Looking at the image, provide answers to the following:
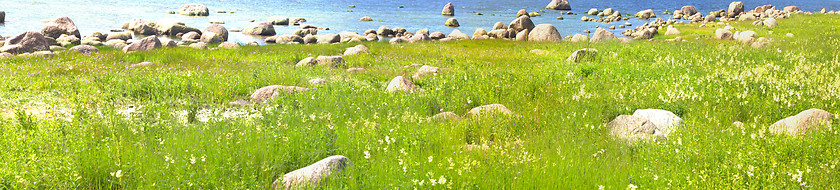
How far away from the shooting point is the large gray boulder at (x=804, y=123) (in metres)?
5.73

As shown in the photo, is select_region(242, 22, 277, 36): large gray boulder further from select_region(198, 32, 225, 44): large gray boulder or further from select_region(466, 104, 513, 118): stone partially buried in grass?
select_region(466, 104, 513, 118): stone partially buried in grass

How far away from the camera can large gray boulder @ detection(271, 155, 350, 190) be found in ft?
13.5

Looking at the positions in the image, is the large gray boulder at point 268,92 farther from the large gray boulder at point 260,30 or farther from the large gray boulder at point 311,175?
the large gray boulder at point 260,30

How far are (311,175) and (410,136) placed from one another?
1463 millimetres

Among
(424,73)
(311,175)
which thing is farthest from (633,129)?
(424,73)

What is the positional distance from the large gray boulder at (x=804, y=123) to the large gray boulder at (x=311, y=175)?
4.83 meters

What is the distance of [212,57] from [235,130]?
1067cm

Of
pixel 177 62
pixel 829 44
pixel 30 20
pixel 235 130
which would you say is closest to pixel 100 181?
pixel 235 130

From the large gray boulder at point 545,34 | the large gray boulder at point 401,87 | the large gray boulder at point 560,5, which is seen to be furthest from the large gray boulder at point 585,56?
the large gray boulder at point 560,5

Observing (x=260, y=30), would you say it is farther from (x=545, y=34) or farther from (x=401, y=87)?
(x=401, y=87)

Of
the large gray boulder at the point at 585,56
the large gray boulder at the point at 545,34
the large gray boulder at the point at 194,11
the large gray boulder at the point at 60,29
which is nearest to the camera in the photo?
the large gray boulder at the point at 585,56

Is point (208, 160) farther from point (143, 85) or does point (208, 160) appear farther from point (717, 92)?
point (717, 92)

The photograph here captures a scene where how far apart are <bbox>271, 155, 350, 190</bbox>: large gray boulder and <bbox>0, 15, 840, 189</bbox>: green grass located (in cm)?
9

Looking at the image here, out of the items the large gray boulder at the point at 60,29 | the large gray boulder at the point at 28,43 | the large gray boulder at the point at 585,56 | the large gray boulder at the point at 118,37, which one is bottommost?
the large gray boulder at the point at 118,37
